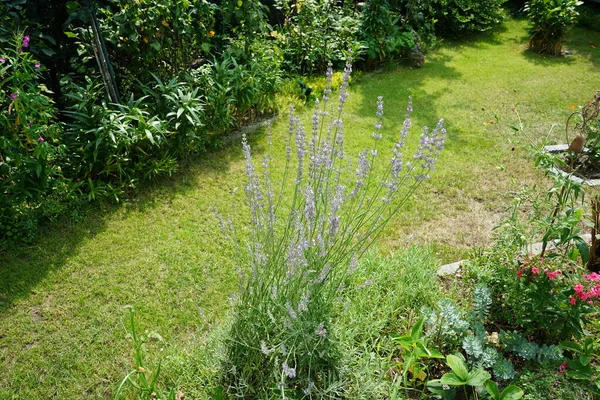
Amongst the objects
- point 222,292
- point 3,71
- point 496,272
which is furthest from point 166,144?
point 496,272

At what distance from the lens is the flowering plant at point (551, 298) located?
2059 millimetres

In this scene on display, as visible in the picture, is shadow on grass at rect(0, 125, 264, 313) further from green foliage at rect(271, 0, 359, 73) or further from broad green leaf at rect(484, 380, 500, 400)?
broad green leaf at rect(484, 380, 500, 400)

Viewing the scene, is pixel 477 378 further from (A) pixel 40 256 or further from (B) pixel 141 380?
(A) pixel 40 256

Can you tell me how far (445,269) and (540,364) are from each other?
0.85 metres

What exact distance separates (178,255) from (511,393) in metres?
2.24

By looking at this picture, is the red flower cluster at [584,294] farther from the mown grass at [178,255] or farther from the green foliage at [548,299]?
the mown grass at [178,255]

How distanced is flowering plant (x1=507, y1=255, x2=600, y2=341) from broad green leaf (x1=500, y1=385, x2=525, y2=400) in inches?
19.1

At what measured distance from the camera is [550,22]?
700cm

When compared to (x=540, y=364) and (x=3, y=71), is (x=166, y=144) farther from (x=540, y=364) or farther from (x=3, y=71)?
(x=540, y=364)

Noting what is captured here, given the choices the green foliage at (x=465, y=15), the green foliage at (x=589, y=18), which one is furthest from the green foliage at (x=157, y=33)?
the green foliage at (x=589, y=18)

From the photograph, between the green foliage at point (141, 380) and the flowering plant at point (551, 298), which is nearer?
the green foliage at point (141, 380)

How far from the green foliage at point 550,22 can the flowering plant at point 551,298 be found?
6.19m

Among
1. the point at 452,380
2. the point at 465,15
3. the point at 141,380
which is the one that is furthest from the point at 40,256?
the point at 465,15

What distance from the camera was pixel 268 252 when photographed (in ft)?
6.81
